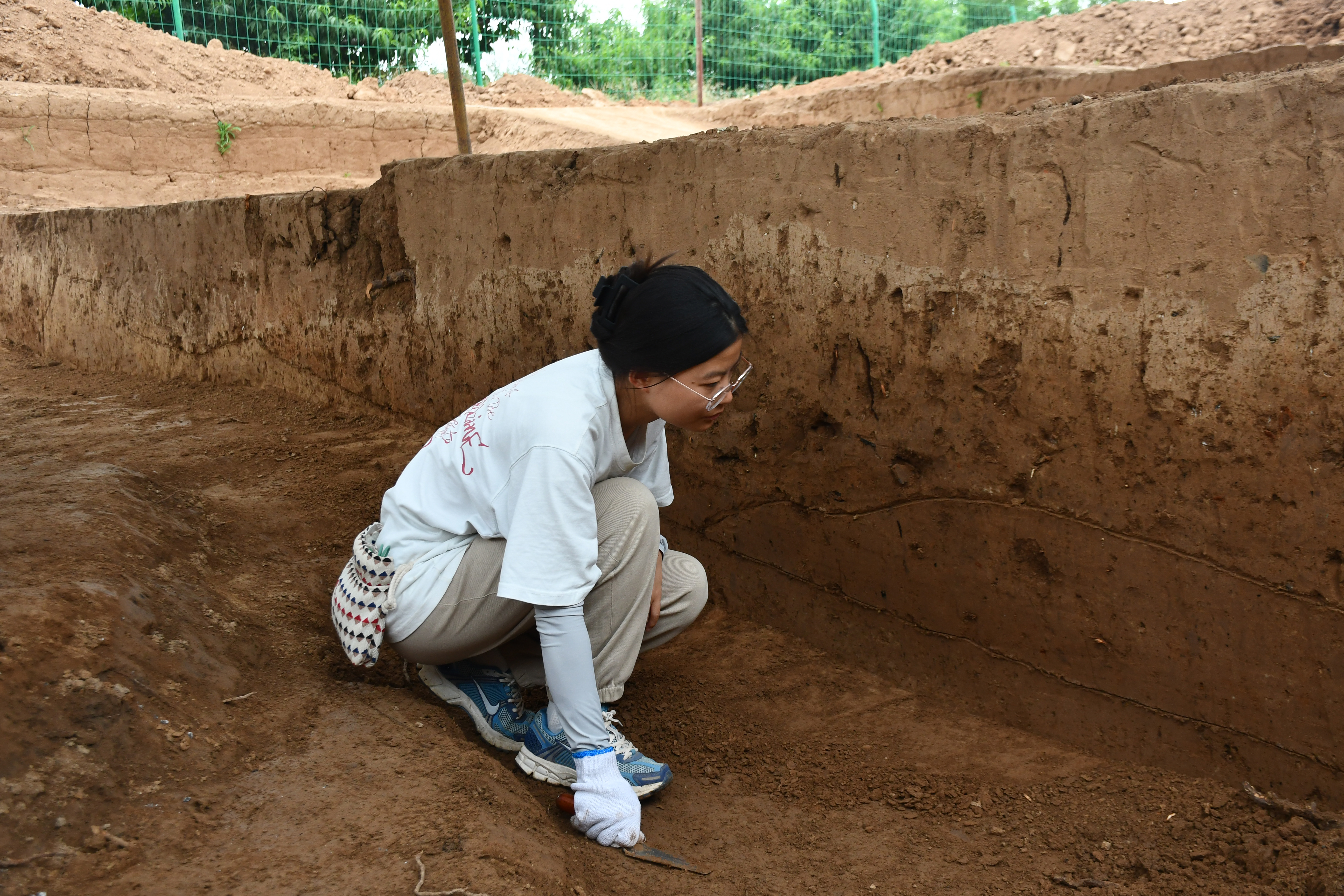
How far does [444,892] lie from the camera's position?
135cm

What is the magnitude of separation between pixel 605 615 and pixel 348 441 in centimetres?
201

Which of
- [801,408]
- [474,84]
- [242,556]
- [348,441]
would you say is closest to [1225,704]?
[801,408]

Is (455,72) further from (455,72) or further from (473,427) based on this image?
(473,427)

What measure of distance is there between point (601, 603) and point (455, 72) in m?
3.04

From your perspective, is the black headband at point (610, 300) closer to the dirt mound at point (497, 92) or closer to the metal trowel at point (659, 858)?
the metal trowel at point (659, 858)

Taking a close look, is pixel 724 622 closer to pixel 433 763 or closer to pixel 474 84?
pixel 433 763

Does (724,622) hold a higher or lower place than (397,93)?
lower

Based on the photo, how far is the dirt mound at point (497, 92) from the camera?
392 inches

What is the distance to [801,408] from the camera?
2.45 meters

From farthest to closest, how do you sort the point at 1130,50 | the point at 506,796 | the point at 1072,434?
the point at 1130,50
the point at 1072,434
the point at 506,796

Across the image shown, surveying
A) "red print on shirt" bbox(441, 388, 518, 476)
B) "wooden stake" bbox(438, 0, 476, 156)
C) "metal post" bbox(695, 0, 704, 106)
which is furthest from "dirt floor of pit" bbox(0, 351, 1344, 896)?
"metal post" bbox(695, 0, 704, 106)

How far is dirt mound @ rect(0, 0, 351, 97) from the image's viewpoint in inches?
341

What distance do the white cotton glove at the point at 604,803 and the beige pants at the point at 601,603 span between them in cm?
17

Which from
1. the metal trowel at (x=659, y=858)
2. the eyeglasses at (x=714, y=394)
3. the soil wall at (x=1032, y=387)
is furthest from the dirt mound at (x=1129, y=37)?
the metal trowel at (x=659, y=858)
